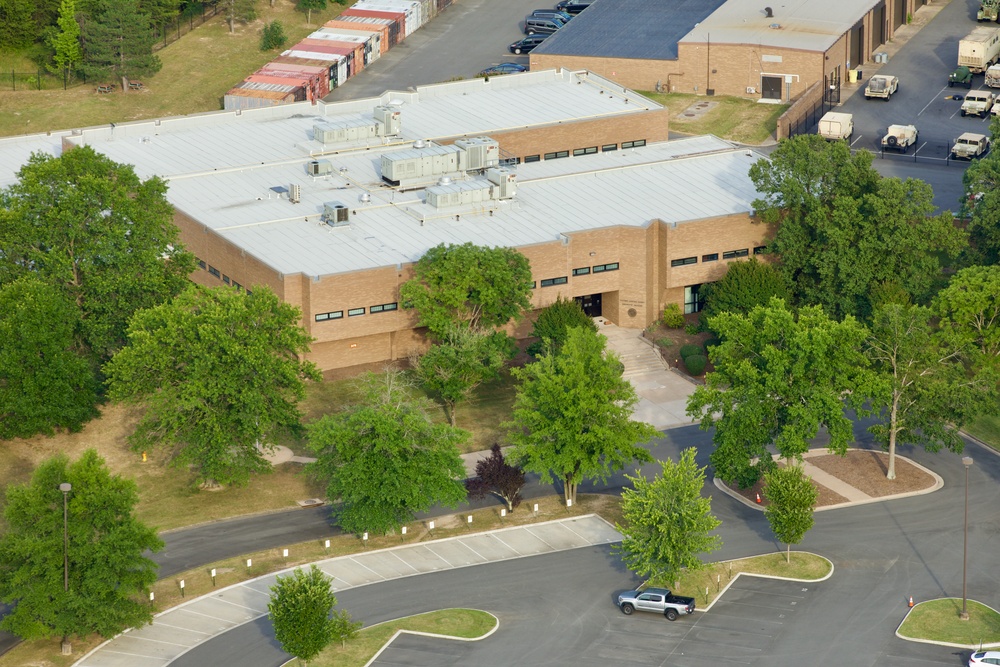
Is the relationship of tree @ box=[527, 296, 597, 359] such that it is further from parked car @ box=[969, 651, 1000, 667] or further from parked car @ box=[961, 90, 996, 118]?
parked car @ box=[961, 90, 996, 118]

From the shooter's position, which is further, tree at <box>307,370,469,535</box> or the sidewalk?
tree at <box>307,370,469,535</box>

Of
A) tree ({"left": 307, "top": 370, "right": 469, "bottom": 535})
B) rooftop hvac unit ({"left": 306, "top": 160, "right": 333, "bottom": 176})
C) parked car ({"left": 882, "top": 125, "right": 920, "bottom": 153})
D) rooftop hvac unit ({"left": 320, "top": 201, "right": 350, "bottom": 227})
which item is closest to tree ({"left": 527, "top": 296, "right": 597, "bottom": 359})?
rooftop hvac unit ({"left": 320, "top": 201, "right": 350, "bottom": 227})

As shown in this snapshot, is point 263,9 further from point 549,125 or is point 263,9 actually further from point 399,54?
point 549,125

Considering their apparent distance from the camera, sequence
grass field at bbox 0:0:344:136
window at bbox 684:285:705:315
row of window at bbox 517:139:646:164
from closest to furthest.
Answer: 1. window at bbox 684:285:705:315
2. row of window at bbox 517:139:646:164
3. grass field at bbox 0:0:344:136

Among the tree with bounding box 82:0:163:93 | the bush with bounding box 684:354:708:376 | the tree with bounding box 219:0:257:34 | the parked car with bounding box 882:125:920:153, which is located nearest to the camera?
the bush with bounding box 684:354:708:376

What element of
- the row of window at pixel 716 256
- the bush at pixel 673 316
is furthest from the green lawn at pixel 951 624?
the row of window at pixel 716 256

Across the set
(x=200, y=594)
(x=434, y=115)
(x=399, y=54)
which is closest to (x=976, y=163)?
(x=434, y=115)

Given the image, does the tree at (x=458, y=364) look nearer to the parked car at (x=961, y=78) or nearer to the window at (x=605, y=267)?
the window at (x=605, y=267)
